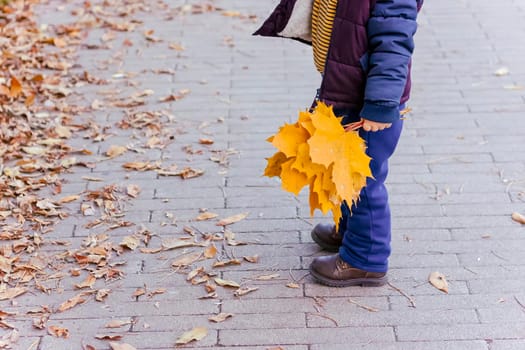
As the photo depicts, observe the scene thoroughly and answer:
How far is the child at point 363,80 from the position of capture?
142 inches

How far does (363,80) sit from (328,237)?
1.05 meters

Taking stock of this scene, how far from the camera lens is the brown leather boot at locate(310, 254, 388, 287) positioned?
4.26m

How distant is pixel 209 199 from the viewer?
16.7 ft

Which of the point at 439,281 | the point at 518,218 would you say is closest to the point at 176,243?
the point at 439,281

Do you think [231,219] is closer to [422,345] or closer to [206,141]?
[206,141]

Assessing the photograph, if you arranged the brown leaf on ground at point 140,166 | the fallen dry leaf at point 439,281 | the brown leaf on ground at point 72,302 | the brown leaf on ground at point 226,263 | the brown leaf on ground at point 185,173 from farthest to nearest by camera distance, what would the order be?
the brown leaf on ground at point 140,166 → the brown leaf on ground at point 185,173 → the brown leaf on ground at point 226,263 → the fallen dry leaf at point 439,281 → the brown leaf on ground at point 72,302

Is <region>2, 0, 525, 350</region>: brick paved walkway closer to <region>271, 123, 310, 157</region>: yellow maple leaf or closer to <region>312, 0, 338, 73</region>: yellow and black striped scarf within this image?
<region>271, 123, 310, 157</region>: yellow maple leaf

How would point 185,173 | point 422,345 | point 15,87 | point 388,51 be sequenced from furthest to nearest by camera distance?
1. point 15,87
2. point 185,173
3. point 422,345
4. point 388,51

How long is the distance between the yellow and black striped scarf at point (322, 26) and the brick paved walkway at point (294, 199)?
1125 millimetres

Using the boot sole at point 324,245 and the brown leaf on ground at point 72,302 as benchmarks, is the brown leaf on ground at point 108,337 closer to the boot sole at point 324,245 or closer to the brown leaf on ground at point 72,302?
the brown leaf on ground at point 72,302

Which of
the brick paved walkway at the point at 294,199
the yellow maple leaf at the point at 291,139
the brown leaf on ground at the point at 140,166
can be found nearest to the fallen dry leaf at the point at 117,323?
the brick paved walkway at the point at 294,199

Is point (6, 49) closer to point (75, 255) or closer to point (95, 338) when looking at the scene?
point (75, 255)

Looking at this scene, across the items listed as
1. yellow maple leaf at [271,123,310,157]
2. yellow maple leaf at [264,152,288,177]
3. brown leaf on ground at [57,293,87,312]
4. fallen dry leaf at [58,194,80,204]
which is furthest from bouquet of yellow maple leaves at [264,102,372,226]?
fallen dry leaf at [58,194,80,204]

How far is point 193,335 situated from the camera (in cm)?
390
